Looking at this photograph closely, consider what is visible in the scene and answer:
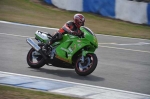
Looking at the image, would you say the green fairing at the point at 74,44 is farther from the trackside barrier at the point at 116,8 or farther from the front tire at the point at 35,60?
the trackside barrier at the point at 116,8

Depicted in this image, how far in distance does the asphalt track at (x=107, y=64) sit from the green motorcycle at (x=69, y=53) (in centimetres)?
22

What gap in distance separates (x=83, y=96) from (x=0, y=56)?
14.9 ft

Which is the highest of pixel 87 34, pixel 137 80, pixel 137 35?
pixel 87 34

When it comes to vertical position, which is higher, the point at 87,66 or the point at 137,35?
the point at 87,66

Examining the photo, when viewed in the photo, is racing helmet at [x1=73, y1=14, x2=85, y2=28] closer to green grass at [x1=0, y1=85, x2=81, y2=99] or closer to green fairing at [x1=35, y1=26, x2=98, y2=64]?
green fairing at [x1=35, y1=26, x2=98, y2=64]

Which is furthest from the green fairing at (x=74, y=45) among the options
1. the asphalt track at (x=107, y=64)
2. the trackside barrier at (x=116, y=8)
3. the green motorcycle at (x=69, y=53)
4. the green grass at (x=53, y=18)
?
the trackside barrier at (x=116, y=8)

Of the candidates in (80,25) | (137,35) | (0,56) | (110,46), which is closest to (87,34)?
(80,25)

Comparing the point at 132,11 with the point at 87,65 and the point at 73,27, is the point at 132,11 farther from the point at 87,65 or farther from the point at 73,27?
the point at 87,65

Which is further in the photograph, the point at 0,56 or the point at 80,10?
the point at 80,10

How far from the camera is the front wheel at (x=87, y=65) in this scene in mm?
10016

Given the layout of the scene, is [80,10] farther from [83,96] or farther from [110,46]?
[83,96]

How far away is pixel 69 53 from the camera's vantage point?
1049 centimetres

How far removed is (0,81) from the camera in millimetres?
9297

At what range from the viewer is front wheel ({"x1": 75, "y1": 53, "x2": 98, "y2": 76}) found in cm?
1002
